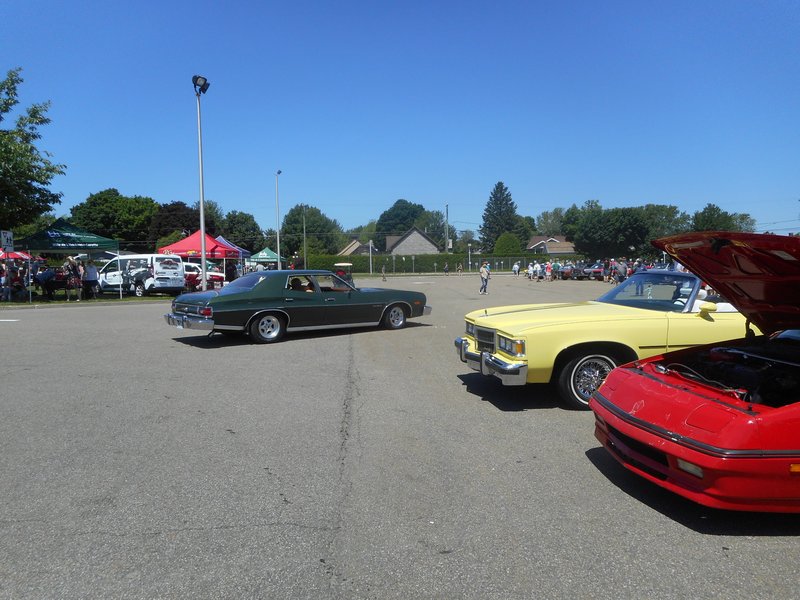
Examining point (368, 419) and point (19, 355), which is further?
point (19, 355)

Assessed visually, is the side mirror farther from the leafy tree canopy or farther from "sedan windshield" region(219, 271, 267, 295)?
the leafy tree canopy

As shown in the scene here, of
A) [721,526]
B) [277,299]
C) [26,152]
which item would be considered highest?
[26,152]

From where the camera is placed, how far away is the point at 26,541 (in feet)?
11.3

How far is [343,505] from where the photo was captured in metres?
3.92

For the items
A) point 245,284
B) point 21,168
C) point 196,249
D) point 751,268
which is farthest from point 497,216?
point 751,268

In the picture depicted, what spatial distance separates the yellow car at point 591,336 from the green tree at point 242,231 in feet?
291

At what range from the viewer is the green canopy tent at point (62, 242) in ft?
78.8

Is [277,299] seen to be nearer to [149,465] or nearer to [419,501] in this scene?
[149,465]

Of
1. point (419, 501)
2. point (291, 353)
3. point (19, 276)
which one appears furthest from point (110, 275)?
point (419, 501)

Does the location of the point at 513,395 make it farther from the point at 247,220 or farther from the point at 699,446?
the point at 247,220

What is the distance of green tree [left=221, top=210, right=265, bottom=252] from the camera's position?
91688 millimetres

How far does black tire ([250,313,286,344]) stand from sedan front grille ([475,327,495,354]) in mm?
5633

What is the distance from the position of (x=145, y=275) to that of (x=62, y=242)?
158 inches

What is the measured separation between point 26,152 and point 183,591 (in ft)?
80.0
